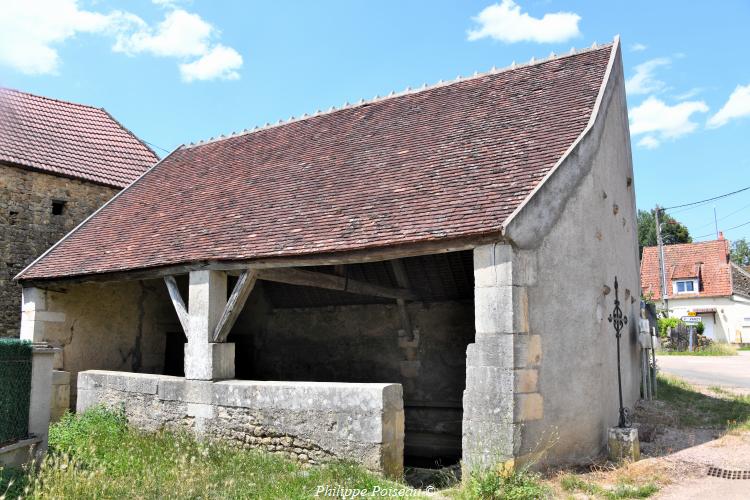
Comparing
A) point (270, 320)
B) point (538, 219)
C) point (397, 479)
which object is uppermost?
point (538, 219)

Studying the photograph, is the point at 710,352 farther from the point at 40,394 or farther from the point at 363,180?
the point at 40,394

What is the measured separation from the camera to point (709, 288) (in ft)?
98.4

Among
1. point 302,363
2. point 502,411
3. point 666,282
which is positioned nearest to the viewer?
point 502,411

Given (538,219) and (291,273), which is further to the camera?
(291,273)

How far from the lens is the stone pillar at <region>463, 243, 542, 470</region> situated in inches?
220

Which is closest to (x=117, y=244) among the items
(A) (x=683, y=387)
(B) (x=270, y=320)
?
(B) (x=270, y=320)

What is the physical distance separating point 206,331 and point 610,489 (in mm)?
4762

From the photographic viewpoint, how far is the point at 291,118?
1174 cm

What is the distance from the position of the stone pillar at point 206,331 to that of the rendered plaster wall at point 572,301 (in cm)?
370

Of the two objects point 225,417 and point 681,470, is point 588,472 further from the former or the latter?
point 225,417

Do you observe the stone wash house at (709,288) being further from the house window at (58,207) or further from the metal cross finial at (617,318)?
the house window at (58,207)

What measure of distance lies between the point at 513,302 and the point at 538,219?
897mm

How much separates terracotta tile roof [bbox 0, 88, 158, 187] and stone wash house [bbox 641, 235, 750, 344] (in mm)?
24881

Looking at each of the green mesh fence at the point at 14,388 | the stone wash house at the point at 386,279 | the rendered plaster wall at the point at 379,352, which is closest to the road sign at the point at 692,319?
the stone wash house at the point at 386,279
